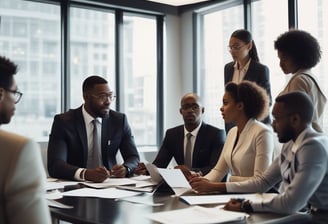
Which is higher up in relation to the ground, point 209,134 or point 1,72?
point 1,72

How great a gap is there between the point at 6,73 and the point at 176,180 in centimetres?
127

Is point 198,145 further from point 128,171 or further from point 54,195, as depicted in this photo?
point 54,195

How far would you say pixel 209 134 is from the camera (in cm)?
309

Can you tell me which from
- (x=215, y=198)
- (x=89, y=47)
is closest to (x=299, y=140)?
(x=215, y=198)

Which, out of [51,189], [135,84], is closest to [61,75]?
[135,84]

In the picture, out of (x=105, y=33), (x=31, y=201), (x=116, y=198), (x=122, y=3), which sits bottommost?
(x=116, y=198)

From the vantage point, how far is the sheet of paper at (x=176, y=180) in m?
2.23

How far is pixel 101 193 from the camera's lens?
2.21m

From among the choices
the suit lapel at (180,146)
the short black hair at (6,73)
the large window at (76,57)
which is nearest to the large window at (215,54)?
the large window at (76,57)

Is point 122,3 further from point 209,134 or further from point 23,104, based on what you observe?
point 209,134

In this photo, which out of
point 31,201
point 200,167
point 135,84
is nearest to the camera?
point 31,201

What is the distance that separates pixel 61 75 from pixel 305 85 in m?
3.22

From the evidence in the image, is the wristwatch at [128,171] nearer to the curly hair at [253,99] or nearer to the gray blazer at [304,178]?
the curly hair at [253,99]

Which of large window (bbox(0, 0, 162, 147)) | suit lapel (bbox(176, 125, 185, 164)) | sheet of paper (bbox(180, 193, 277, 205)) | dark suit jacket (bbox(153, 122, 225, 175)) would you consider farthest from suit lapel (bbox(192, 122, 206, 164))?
large window (bbox(0, 0, 162, 147))
